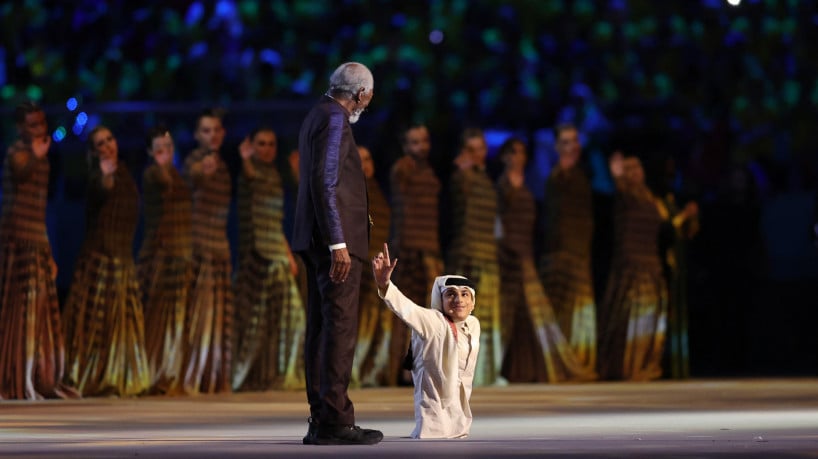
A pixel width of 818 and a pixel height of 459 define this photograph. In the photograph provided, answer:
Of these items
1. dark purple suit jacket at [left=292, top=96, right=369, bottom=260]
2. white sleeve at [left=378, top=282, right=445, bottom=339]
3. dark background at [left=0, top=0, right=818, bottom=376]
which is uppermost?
dark background at [left=0, top=0, right=818, bottom=376]

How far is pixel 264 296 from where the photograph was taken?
10.2 meters

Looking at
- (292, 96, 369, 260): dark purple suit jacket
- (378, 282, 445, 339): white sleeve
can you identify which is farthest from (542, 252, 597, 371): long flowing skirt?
(292, 96, 369, 260): dark purple suit jacket

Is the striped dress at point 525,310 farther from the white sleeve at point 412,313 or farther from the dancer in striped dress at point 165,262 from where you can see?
the white sleeve at point 412,313

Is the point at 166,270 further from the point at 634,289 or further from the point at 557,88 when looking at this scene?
the point at 557,88

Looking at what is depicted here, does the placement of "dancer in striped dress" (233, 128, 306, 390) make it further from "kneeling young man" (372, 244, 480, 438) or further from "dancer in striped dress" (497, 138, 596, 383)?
"kneeling young man" (372, 244, 480, 438)

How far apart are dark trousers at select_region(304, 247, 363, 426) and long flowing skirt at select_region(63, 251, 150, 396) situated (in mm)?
3723

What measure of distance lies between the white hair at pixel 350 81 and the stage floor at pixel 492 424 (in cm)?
121

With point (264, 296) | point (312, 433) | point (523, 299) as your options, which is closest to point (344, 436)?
point (312, 433)

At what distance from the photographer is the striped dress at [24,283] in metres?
9.30

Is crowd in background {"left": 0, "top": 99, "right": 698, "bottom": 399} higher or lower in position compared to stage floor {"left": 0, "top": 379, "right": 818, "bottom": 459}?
higher

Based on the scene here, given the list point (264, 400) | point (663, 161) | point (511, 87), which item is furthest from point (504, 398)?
point (511, 87)

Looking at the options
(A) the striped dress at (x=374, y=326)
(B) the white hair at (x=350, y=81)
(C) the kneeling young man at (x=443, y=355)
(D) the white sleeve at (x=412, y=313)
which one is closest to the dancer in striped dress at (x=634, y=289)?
(A) the striped dress at (x=374, y=326)

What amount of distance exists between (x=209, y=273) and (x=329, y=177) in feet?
13.4

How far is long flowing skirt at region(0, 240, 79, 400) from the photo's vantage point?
9297 millimetres
